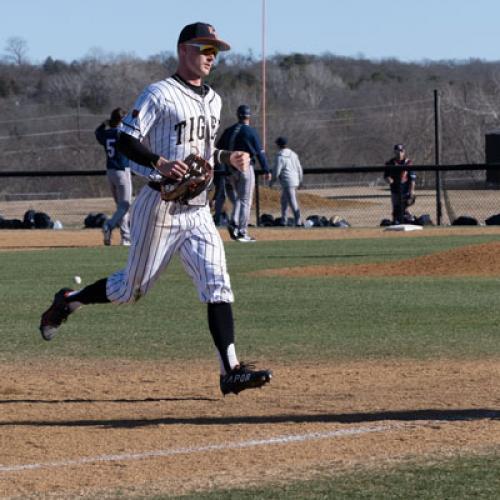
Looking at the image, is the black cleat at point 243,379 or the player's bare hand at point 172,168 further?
the black cleat at point 243,379

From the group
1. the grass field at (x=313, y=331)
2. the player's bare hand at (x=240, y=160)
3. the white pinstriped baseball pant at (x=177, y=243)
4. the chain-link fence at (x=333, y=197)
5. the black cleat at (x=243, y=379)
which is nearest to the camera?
the grass field at (x=313, y=331)

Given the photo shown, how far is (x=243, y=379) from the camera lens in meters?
6.73

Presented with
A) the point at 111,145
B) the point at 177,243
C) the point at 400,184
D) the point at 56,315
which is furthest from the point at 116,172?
the point at 177,243

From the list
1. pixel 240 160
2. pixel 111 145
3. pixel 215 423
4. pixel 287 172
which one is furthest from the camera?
pixel 287 172

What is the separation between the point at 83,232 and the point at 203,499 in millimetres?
20568

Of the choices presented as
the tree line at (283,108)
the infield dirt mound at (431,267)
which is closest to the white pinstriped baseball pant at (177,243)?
the infield dirt mound at (431,267)

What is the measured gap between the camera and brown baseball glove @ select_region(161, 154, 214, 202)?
664 cm

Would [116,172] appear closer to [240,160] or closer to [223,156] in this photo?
[223,156]

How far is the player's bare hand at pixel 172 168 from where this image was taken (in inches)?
258

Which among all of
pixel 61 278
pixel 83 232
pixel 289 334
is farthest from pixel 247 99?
pixel 289 334

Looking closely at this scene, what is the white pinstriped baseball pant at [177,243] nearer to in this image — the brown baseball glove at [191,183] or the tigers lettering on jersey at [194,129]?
the brown baseball glove at [191,183]

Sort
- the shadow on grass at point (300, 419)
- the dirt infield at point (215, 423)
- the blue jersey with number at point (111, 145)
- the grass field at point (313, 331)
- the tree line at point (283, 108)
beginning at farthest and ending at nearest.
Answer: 1. the tree line at point (283, 108)
2. the blue jersey with number at point (111, 145)
3. the shadow on grass at point (300, 419)
4. the dirt infield at point (215, 423)
5. the grass field at point (313, 331)

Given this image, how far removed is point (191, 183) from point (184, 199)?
0.18 meters

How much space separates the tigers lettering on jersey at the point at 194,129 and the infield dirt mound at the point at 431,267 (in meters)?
7.90
